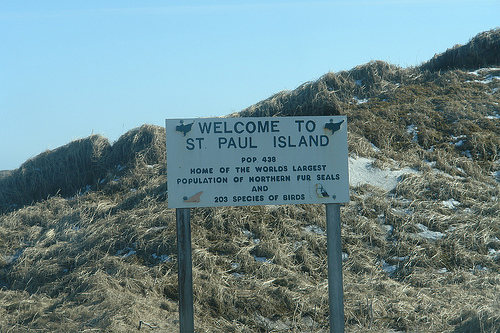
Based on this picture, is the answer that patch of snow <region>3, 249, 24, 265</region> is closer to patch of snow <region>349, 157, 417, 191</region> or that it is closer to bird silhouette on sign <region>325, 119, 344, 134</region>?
bird silhouette on sign <region>325, 119, 344, 134</region>

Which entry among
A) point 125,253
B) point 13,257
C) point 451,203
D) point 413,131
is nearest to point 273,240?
point 125,253

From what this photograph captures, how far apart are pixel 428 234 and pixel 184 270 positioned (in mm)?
5339

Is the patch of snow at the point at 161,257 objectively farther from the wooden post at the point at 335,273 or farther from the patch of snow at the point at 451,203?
the patch of snow at the point at 451,203

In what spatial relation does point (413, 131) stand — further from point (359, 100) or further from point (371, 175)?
point (371, 175)

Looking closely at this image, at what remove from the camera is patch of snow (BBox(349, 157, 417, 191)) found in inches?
379

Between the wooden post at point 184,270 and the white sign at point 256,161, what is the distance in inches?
6.1

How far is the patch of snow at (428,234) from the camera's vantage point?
26.5ft

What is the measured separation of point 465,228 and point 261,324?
15.1 feet

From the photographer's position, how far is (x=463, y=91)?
1414cm

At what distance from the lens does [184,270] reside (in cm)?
451

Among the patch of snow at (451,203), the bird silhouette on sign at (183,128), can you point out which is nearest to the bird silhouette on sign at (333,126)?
the bird silhouette on sign at (183,128)

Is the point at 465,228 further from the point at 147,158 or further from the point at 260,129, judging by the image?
the point at 147,158

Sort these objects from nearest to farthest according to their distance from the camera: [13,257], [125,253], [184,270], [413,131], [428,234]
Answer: [184,270] < [125,253] < [13,257] < [428,234] < [413,131]

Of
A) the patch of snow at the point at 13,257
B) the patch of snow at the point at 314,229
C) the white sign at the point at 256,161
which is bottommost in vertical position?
the patch of snow at the point at 13,257
